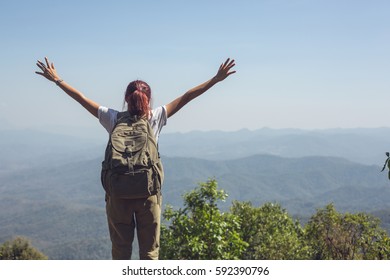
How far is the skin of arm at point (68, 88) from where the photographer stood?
16.8 ft

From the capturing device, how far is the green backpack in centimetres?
441

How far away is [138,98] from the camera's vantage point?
4.79 m

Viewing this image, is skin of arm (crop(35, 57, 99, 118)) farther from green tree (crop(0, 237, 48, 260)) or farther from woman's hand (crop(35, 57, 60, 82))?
Answer: green tree (crop(0, 237, 48, 260))

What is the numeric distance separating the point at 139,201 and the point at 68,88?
1.93 meters

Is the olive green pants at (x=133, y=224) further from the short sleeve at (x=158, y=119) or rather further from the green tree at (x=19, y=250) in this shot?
the green tree at (x=19, y=250)

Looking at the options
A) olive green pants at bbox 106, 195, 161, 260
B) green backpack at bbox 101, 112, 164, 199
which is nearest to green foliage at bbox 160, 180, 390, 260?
olive green pants at bbox 106, 195, 161, 260

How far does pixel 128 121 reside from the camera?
4816 millimetres

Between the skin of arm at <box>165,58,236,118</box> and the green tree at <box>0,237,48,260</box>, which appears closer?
the skin of arm at <box>165,58,236,118</box>

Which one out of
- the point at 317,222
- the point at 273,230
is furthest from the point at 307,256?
the point at 317,222

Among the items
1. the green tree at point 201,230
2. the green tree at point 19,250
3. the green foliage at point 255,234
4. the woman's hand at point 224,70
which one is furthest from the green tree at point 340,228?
the green tree at point 19,250

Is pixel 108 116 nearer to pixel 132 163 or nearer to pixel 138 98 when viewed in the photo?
pixel 138 98

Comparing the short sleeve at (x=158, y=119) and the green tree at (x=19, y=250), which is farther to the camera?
the green tree at (x=19, y=250)

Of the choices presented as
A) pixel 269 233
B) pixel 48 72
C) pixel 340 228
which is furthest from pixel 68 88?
pixel 269 233

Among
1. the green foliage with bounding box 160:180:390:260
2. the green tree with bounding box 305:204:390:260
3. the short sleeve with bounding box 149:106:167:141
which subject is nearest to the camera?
the short sleeve with bounding box 149:106:167:141
